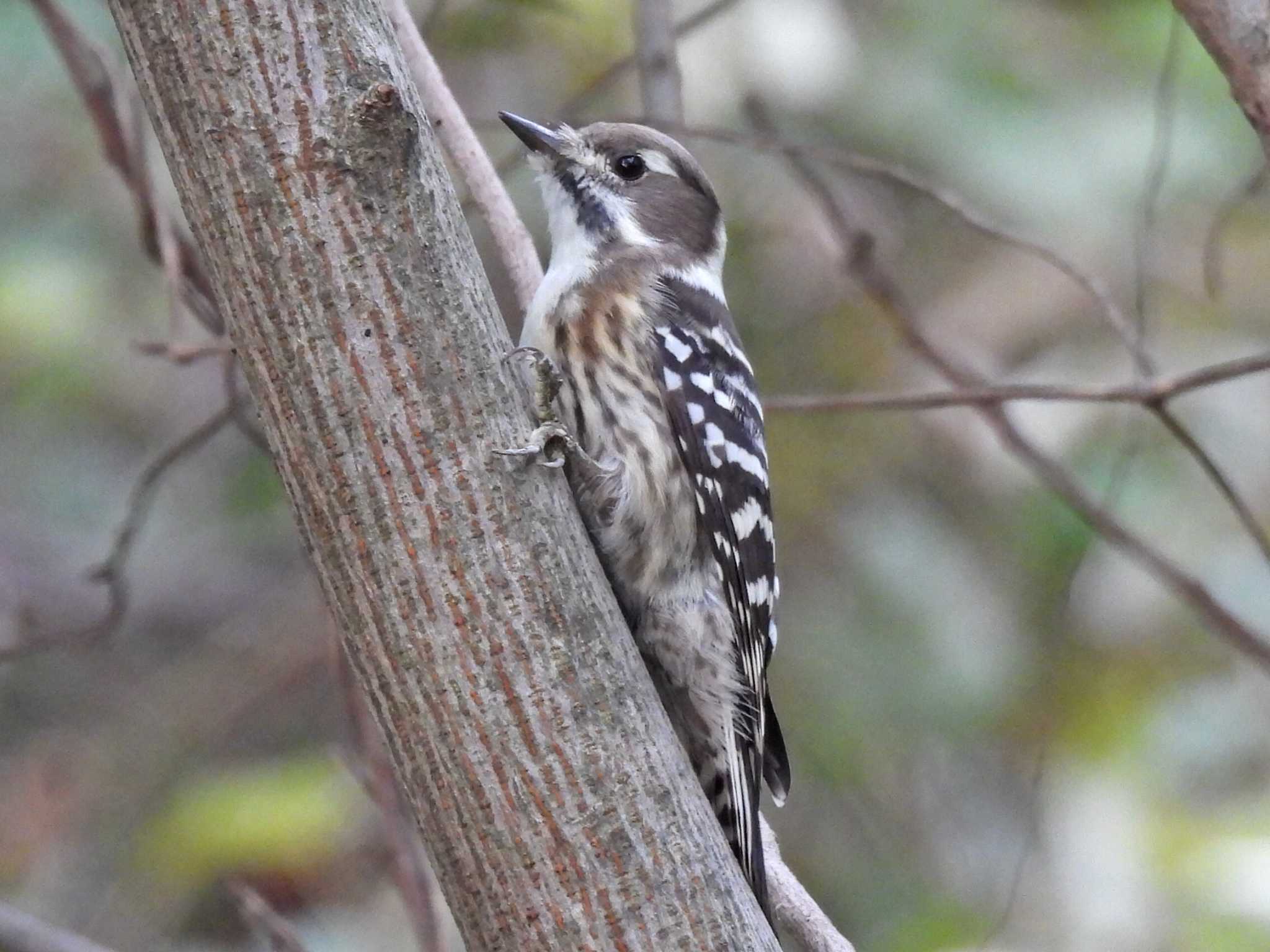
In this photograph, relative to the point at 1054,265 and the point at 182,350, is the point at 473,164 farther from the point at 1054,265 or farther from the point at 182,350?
the point at 1054,265

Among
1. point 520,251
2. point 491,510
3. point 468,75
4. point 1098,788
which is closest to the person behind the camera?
point 491,510

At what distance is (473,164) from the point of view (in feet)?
Answer: 9.43

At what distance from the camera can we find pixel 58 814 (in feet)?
14.2

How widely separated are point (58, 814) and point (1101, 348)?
3209mm

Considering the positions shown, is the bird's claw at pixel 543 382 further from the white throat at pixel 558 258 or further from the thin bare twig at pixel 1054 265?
the thin bare twig at pixel 1054 265

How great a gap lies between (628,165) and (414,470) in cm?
165

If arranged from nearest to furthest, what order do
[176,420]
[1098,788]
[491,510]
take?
[491,510]
[1098,788]
[176,420]

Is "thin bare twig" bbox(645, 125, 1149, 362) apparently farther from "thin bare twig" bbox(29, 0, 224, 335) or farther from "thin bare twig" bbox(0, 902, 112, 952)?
"thin bare twig" bbox(0, 902, 112, 952)

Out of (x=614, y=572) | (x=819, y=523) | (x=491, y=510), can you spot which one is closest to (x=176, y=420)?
(x=819, y=523)

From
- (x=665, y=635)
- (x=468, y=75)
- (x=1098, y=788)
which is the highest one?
(x=468, y=75)

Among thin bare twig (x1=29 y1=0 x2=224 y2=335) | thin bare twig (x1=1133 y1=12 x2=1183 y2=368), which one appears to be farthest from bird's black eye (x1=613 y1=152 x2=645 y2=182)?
thin bare twig (x1=1133 y1=12 x2=1183 y2=368)

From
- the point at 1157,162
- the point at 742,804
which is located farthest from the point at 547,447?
the point at 1157,162

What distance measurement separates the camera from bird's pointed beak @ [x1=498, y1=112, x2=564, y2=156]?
3.08 m

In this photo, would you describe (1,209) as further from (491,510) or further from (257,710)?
(491,510)
